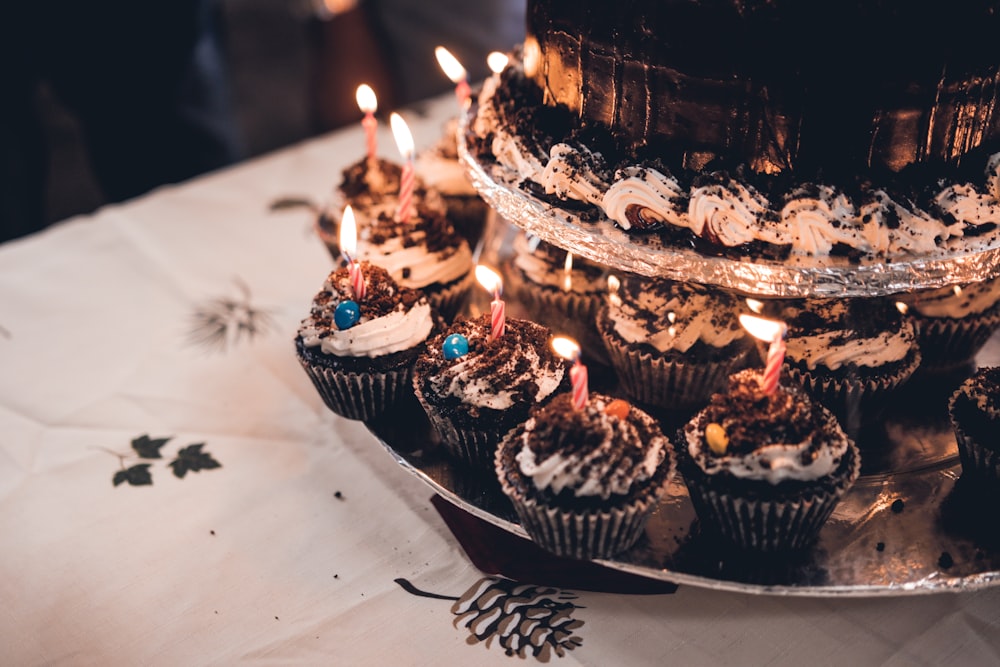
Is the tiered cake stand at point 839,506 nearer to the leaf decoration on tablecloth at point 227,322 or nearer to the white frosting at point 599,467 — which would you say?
the white frosting at point 599,467

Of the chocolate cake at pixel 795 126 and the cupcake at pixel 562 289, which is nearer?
the chocolate cake at pixel 795 126

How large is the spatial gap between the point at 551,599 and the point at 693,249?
2.92 feet

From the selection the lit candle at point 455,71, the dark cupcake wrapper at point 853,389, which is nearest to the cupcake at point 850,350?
the dark cupcake wrapper at point 853,389

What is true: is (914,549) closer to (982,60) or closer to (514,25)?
(982,60)

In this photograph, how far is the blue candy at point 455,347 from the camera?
2141 millimetres

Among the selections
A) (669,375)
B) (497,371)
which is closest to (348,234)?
(497,371)

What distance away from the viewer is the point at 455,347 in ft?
7.02

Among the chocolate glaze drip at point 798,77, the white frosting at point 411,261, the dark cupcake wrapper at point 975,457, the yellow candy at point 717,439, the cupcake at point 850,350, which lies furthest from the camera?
the white frosting at point 411,261

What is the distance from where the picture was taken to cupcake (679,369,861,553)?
185 centimetres

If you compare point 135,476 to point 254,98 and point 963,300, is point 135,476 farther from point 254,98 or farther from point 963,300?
point 254,98

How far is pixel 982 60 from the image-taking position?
1825 mm

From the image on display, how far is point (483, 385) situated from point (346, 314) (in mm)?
424

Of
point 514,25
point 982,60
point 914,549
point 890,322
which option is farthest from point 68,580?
point 514,25

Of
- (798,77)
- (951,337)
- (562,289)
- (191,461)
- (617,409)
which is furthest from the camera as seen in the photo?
(562,289)
